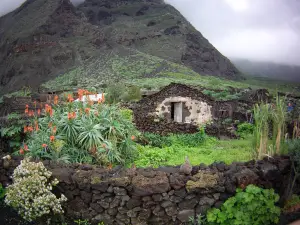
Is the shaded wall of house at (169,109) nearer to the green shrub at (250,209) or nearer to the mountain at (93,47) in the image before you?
the green shrub at (250,209)

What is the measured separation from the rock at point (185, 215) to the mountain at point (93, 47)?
46.5 metres

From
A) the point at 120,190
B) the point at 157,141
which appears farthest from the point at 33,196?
the point at 157,141

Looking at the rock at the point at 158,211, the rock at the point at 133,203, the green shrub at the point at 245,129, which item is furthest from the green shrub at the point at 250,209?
the green shrub at the point at 245,129

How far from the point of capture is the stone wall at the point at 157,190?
4.76 metres

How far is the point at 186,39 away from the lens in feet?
320

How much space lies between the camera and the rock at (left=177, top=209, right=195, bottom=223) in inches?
189

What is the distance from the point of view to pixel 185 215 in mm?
4820

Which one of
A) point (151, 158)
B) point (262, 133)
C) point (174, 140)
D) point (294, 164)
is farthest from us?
point (174, 140)

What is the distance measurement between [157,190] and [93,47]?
7838 centimetres

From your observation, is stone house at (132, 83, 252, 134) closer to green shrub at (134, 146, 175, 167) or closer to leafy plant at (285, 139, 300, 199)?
green shrub at (134, 146, 175, 167)

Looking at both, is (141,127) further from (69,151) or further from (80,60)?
(80,60)

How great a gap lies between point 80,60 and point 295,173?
231ft

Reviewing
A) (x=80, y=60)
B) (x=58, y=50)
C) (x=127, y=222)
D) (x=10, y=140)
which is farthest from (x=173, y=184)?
(x=58, y=50)

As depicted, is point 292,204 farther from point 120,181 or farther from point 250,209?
point 120,181
